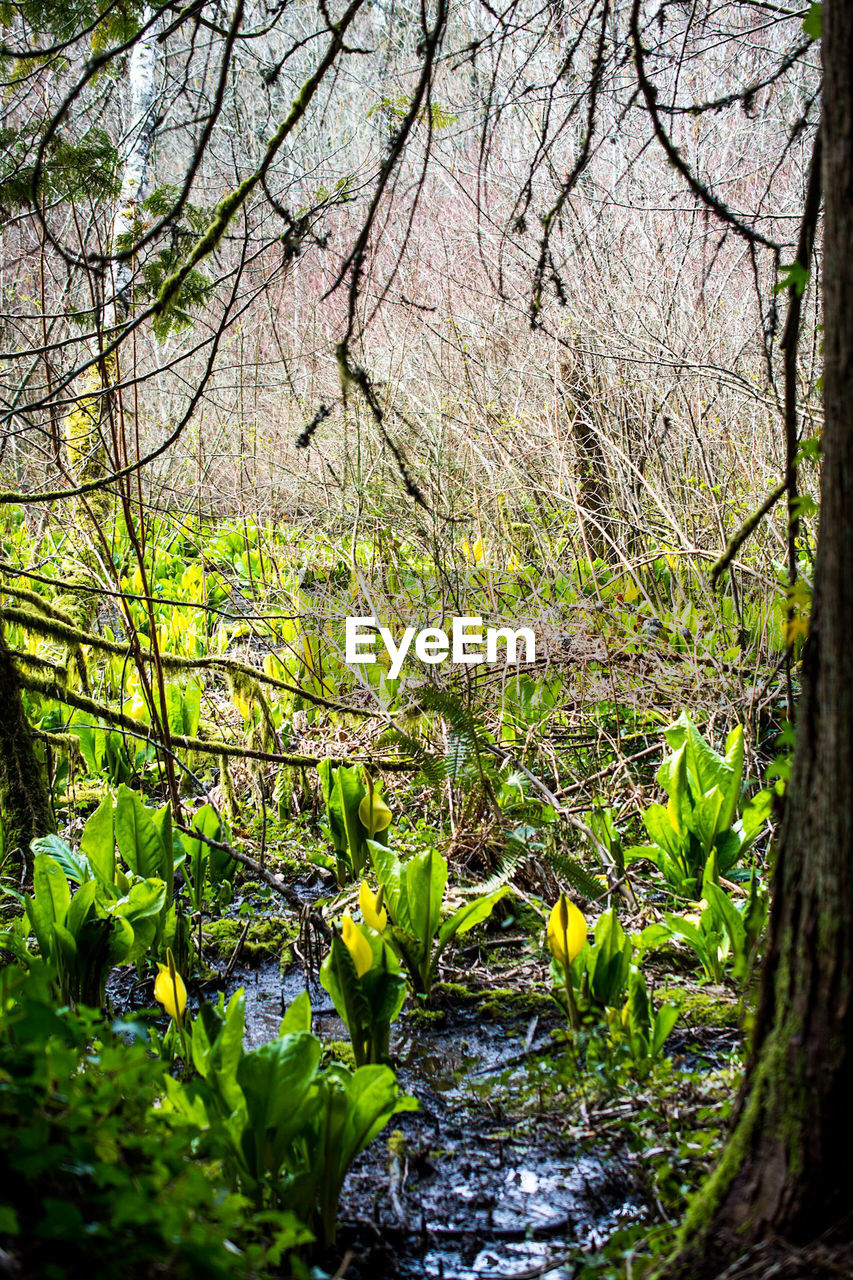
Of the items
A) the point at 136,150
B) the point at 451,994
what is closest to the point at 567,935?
the point at 451,994

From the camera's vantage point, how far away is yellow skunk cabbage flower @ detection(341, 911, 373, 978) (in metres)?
2.41

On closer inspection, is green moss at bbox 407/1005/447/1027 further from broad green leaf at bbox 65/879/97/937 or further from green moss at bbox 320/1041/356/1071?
broad green leaf at bbox 65/879/97/937

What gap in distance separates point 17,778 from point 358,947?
5.64 ft

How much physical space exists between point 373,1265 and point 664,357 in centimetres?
418

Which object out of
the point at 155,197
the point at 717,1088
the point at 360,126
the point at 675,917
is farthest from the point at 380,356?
the point at 717,1088

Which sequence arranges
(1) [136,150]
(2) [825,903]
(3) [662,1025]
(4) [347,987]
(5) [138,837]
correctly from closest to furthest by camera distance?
(2) [825,903] → (3) [662,1025] → (4) [347,987] → (5) [138,837] → (1) [136,150]

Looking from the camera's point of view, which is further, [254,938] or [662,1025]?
[254,938]

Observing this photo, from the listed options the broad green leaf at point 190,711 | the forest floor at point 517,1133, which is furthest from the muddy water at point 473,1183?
the broad green leaf at point 190,711

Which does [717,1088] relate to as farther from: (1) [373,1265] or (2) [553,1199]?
(1) [373,1265]

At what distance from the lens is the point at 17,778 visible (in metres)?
3.54

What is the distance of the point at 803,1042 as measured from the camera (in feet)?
4.58

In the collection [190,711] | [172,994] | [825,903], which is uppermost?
[825,903]

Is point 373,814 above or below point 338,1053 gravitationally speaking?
above

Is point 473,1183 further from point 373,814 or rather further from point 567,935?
point 373,814
